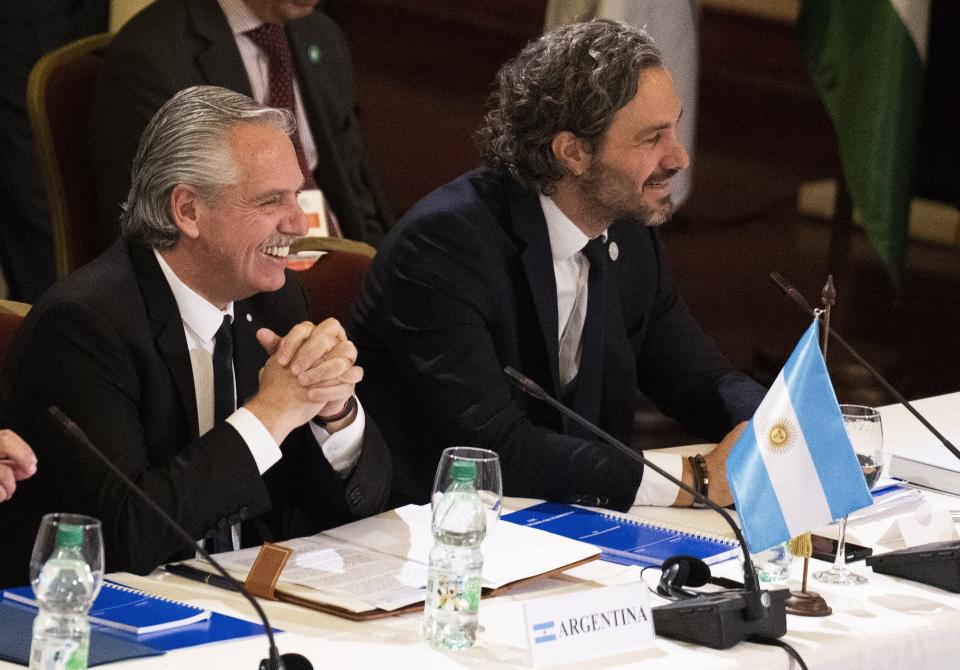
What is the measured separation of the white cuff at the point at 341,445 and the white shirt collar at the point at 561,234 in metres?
0.67

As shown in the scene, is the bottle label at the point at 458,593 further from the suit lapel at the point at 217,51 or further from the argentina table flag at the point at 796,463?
the suit lapel at the point at 217,51

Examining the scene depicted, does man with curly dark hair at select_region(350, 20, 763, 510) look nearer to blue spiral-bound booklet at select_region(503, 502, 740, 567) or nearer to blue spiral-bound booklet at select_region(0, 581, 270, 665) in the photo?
blue spiral-bound booklet at select_region(503, 502, 740, 567)

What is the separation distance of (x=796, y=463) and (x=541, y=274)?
99cm

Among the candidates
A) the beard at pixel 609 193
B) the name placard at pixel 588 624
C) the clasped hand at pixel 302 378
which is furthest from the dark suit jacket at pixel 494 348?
the name placard at pixel 588 624

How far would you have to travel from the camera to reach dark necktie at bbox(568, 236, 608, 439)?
10.1ft

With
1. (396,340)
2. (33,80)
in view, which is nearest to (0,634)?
(396,340)

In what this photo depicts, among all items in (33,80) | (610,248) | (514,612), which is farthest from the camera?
(33,80)

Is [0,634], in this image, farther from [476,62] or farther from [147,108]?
[476,62]

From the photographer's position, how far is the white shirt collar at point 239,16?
165 inches

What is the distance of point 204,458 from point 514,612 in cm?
59

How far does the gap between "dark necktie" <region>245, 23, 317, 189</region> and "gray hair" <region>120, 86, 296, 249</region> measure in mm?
1649

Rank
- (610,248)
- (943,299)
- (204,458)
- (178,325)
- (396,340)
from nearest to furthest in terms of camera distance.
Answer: (204,458)
(178,325)
(396,340)
(610,248)
(943,299)

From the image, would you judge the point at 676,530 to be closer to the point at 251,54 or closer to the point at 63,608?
the point at 63,608

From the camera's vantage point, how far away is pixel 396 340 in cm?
300
